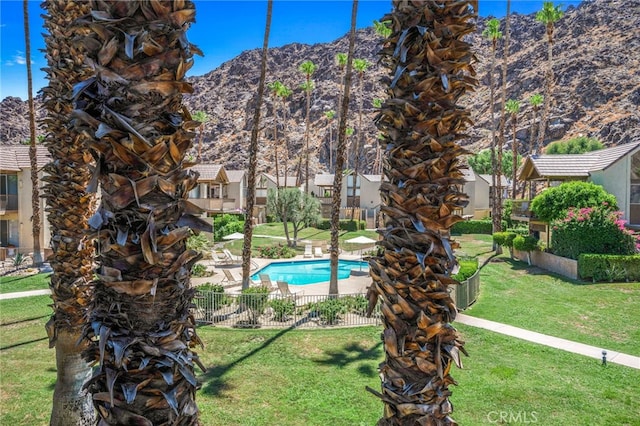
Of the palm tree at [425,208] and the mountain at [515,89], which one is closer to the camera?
the palm tree at [425,208]

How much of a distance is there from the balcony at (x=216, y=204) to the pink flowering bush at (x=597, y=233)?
116ft

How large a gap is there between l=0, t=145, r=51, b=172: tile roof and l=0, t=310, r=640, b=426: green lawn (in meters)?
19.9

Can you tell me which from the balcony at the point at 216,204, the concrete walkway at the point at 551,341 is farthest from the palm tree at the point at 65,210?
the balcony at the point at 216,204

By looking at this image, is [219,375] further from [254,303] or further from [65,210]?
[65,210]

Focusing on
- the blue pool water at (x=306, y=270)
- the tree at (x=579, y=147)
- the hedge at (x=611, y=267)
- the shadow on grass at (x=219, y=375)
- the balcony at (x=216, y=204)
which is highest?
the tree at (x=579, y=147)

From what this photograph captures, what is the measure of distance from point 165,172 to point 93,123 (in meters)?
0.55

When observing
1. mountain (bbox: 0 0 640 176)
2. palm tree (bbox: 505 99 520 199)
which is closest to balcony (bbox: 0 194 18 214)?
mountain (bbox: 0 0 640 176)

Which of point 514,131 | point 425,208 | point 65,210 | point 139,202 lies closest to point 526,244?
point 514,131

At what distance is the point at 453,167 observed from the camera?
431 cm

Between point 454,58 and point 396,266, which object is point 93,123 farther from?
point 454,58

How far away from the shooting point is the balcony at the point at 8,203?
97.4 feet

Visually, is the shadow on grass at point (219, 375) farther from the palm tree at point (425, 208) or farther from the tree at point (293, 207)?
the tree at point (293, 207)

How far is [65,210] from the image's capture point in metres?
6.70

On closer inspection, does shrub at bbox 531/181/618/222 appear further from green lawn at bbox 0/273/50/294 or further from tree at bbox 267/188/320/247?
green lawn at bbox 0/273/50/294
